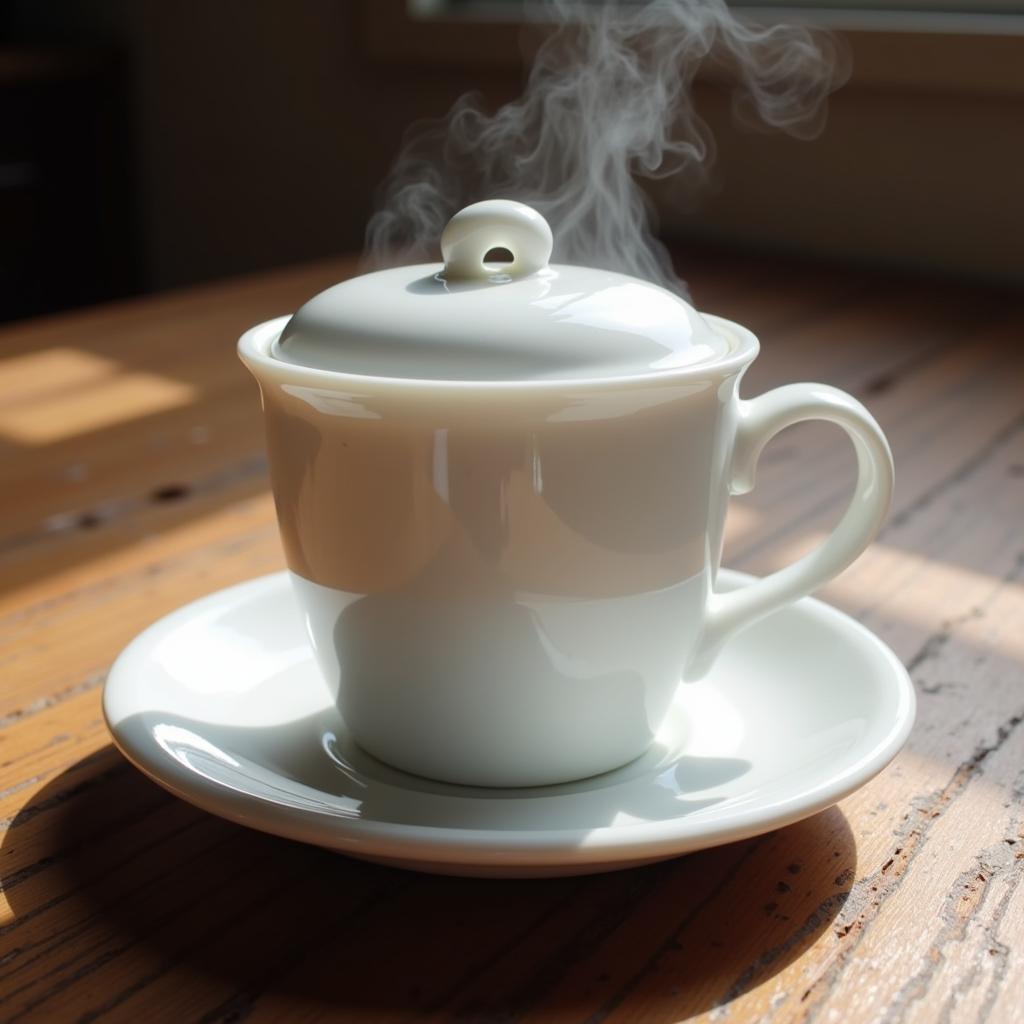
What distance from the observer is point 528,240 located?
0.46 meters

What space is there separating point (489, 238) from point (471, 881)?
0.22 meters

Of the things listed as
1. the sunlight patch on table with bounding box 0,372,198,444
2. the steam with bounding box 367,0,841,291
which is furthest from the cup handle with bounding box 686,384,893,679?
the sunlight patch on table with bounding box 0,372,198,444

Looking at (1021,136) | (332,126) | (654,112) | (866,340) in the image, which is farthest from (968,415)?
(332,126)

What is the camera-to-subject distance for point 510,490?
0.42 metres

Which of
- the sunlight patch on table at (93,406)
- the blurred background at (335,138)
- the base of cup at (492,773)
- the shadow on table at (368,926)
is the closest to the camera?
the shadow on table at (368,926)

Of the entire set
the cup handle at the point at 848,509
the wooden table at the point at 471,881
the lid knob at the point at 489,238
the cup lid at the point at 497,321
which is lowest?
the wooden table at the point at 471,881

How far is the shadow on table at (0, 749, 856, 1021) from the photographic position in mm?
356

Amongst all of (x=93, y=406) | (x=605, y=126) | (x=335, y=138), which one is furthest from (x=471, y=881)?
(x=335, y=138)

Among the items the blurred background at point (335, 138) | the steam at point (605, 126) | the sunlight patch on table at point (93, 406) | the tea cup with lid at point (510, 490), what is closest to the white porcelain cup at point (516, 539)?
the tea cup with lid at point (510, 490)

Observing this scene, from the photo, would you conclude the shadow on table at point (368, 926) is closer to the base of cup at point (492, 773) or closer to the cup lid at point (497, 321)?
the base of cup at point (492, 773)

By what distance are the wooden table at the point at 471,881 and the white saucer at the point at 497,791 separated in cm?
2

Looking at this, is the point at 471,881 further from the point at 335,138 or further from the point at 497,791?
the point at 335,138

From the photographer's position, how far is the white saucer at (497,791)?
1.20ft

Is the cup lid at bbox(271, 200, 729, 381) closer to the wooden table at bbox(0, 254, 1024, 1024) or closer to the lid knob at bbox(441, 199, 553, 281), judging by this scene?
the lid knob at bbox(441, 199, 553, 281)
